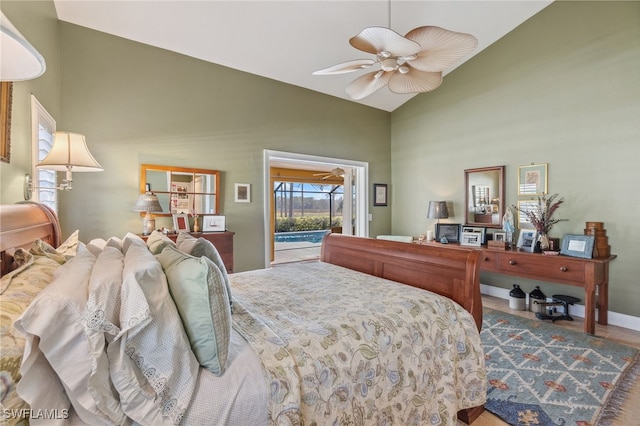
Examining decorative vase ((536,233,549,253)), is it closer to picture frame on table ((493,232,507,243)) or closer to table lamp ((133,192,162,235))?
picture frame on table ((493,232,507,243))

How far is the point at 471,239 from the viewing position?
410 centimetres

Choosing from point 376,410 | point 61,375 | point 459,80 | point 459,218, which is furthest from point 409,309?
point 459,80

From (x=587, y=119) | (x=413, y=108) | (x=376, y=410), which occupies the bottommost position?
(x=376, y=410)

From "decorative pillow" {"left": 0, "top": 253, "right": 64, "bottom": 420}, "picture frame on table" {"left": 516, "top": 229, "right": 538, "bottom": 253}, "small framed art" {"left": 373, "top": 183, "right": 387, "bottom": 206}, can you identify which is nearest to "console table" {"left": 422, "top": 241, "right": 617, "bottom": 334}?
"picture frame on table" {"left": 516, "top": 229, "right": 538, "bottom": 253}

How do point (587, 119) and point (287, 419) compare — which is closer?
point (287, 419)

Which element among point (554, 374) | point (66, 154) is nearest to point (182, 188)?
point (66, 154)

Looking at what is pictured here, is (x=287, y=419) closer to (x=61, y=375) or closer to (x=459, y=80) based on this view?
(x=61, y=375)

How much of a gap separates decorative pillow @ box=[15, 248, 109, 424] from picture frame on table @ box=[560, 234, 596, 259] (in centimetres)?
403

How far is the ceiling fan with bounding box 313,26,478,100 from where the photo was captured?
1.90 meters

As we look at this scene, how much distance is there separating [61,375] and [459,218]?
469 cm

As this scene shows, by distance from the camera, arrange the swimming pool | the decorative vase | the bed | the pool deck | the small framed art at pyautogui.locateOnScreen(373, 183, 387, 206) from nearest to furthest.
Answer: the bed < the decorative vase < the small framed art at pyautogui.locateOnScreen(373, 183, 387, 206) < the pool deck < the swimming pool

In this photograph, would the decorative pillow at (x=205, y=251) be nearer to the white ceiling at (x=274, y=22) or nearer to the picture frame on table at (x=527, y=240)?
the white ceiling at (x=274, y=22)

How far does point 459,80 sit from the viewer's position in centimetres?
448

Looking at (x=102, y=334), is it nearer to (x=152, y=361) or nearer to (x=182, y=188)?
(x=152, y=361)
